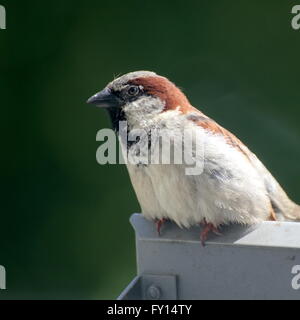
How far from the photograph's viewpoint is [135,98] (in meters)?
1.77

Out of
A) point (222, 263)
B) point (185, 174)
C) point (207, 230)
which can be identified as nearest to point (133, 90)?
point (185, 174)

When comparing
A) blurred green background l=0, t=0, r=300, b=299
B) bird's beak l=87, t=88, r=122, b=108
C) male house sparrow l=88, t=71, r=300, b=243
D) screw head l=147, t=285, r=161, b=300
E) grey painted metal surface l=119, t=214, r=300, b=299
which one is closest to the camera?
grey painted metal surface l=119, t=214, r=300, b=299

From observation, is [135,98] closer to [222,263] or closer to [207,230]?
[207,230]

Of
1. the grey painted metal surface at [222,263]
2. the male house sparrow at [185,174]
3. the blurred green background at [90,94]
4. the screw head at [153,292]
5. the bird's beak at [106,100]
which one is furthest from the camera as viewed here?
the blurred green background at [90,94]

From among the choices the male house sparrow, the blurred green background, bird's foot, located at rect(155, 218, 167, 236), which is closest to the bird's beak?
the male house sparrow

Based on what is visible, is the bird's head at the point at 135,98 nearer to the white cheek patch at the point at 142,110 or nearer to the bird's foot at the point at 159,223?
the white cheek patch at the point at 142,110

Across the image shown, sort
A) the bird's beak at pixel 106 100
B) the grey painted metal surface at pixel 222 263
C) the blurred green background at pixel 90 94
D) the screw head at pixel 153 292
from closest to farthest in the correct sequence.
A: the grey painted metal surface at pixel 222 263
the screw head at pixel 153 292
the bird's beak at pixel 106 100
the blurred green background at pixel 90 94

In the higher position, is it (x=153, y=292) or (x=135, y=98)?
(x=135, y=98)

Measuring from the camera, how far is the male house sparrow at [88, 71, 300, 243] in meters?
1.67

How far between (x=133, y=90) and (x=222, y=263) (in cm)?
48

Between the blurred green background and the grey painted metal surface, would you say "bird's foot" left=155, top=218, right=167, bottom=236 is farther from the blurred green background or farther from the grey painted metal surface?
the blurred green background

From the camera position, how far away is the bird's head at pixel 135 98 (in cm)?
177

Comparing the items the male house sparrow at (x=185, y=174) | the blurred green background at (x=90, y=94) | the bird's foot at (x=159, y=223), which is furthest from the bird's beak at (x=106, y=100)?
the blurred green background at (x=90, y=94)

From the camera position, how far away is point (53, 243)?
259cm
